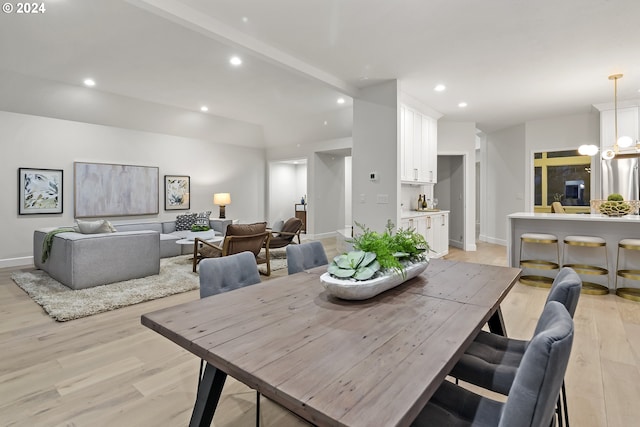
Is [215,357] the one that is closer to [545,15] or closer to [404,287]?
[404,287]

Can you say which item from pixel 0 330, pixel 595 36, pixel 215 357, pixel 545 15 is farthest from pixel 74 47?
pixel 595 36

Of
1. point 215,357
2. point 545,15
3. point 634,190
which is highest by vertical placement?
point 545,15

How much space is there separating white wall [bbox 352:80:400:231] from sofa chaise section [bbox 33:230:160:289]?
3.03 metres

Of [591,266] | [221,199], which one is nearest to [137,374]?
[591,266]

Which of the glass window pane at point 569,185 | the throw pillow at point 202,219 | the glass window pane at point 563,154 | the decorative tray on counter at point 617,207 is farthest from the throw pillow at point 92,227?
the glass window pane at point 569,185

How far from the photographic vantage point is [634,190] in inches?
213

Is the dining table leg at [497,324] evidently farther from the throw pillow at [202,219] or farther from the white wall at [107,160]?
the white wall at [107,160]

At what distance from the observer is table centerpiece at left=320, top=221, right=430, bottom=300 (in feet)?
4.64

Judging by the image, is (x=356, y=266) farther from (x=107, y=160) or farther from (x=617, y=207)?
(x=107, y=160)

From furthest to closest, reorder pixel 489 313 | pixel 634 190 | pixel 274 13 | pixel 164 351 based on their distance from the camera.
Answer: pixel 634 190 → pixel 274 13 → pixel 164 351 → pixel 489 313

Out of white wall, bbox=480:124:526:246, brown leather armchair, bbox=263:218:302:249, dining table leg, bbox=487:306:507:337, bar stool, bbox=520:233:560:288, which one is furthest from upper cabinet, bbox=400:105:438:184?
dining table leg, bbox=487:306:507:337

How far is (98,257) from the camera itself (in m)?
4.09

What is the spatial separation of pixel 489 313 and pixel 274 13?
2879 millimetres

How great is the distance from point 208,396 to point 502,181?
25.6ft
